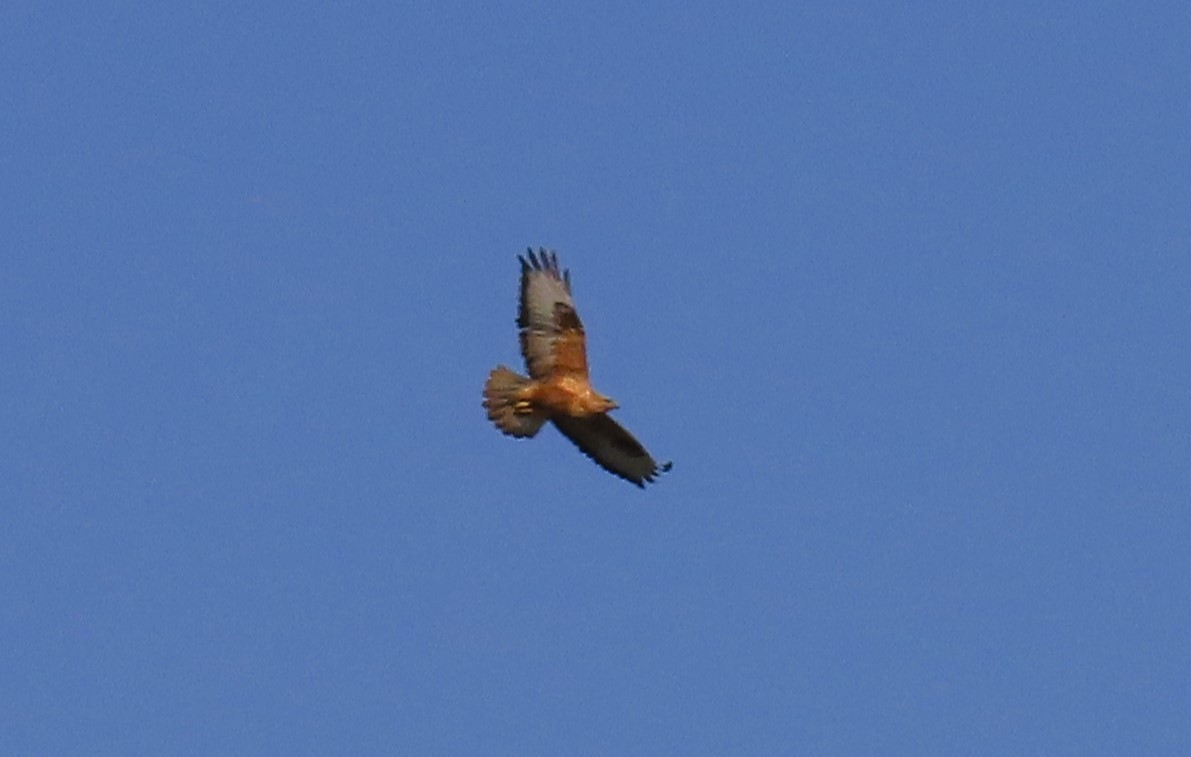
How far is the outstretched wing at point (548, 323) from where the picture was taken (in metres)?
28.2

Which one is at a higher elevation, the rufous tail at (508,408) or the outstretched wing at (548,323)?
the outstretched wing at (548,323)

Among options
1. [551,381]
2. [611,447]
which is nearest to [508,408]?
[551,381]

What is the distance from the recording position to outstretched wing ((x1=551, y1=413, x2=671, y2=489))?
94.9 feet

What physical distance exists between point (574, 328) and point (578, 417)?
0.83m

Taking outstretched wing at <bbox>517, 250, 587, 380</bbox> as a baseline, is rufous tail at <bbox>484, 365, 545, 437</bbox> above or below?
below

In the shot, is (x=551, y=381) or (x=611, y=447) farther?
(x=611, y=447)

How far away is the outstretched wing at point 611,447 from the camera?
28922 millimetres

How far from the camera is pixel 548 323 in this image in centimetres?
2866

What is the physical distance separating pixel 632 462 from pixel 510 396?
2327 millimetres

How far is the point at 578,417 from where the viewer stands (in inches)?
1117

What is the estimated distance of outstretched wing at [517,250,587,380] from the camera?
2825 cm

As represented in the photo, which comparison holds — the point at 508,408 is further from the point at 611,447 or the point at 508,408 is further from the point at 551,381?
the point at 611,447

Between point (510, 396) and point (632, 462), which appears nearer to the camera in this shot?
point (510, 396)

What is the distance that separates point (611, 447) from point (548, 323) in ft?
5.35
